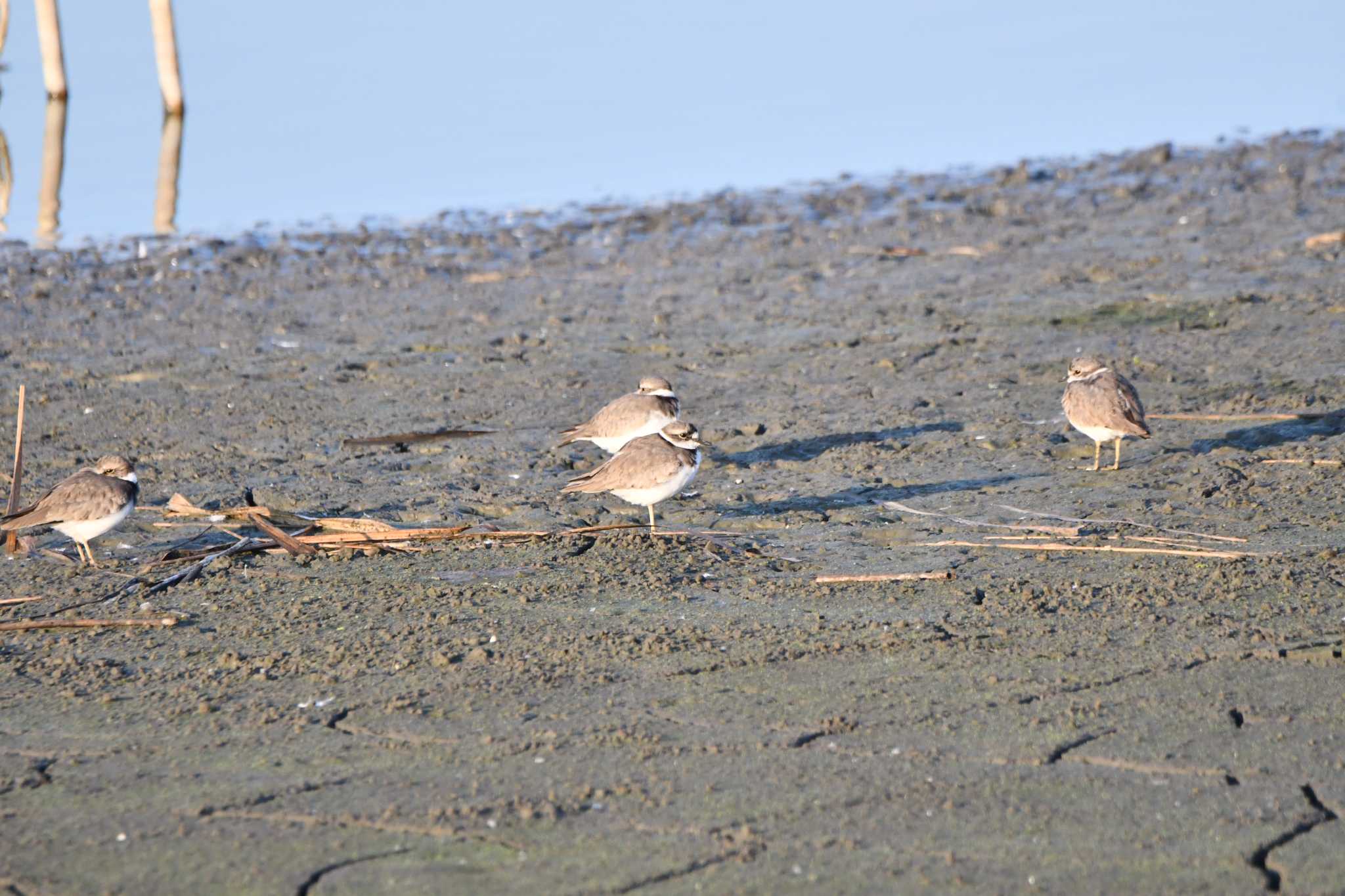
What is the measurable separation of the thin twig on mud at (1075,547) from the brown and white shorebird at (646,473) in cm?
131

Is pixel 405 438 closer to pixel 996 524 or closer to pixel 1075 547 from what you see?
pixel 996 524

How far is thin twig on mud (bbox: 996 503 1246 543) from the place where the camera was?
7.42 m

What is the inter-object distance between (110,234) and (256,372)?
21.3ft

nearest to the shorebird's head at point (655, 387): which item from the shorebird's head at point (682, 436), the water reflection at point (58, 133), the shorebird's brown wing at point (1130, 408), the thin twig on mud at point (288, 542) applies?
the shorebird's head at point (682, 436)

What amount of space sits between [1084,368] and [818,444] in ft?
5.55

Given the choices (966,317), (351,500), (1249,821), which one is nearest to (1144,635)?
(1249,821)

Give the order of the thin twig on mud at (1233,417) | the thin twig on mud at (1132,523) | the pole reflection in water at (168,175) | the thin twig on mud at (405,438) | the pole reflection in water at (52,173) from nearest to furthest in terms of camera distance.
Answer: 1. the thin twig on mud at (1132,523)
2. the thin twig on mud at (1233,417)
3. the thin twig on mud at (405,438)
4. the pole reflection in water at (52,173)
5. the pole reflection in water at (168,175)

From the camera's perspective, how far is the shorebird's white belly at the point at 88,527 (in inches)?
299

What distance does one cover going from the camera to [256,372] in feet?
38.5

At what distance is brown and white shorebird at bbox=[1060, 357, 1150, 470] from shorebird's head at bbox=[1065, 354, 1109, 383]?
9.6 inches

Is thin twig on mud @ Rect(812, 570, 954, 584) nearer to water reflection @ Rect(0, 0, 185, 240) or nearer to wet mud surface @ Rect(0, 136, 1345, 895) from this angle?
wet mud surface @ Rect(0, 136, 1345, 895)

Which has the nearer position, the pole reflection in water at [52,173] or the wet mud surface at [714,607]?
the wet mud surface at [714,607]

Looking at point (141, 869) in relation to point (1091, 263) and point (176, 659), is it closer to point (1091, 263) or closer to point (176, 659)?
point (176, 659)

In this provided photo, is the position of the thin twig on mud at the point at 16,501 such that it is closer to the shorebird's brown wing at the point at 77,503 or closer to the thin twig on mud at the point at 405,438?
the shorebird's brown wing at the point at 77,503
